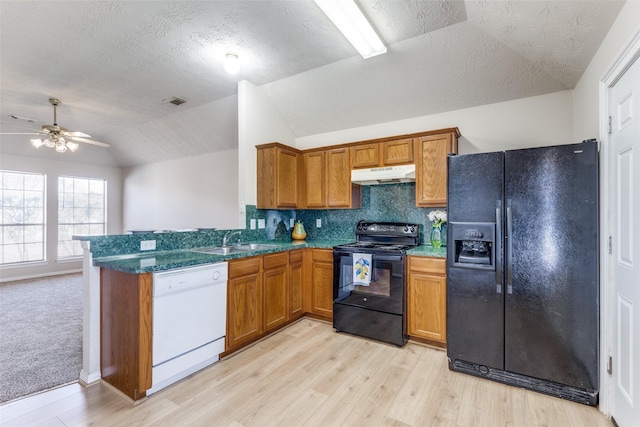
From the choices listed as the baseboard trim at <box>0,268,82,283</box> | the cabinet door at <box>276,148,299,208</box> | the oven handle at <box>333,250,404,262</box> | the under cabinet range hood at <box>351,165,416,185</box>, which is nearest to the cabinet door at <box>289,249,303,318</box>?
the oven handle at <box>333,250,404,262</box>

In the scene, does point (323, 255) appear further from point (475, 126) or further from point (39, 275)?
point (39, 275)

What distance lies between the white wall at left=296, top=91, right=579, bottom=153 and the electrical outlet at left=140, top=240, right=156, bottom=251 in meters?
3.02

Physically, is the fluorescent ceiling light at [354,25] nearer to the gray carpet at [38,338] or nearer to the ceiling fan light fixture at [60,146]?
the gray carpet at [38,338]

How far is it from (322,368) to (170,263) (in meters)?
1.48

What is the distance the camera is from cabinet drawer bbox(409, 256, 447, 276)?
267cm

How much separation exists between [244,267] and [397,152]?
2073mm

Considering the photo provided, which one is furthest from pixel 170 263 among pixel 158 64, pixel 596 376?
pixel 596 376

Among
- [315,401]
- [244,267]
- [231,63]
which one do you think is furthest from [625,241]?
[231,63]

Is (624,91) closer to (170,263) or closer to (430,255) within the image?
(430,255)

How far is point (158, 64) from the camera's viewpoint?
3.18 m

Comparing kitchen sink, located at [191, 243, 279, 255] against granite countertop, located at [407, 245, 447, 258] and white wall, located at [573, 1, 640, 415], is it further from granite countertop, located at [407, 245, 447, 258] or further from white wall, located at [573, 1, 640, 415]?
white wall, located at [573, 1, 640, 415]

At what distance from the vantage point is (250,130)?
3.63 meters

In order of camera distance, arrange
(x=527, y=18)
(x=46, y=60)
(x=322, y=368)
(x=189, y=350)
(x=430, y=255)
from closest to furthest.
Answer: (x=527, y=18), (x=189, y=350), (x=322, y=368), (x=430, y=255), (x=46, y=60)

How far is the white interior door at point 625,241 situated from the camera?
151 cm
